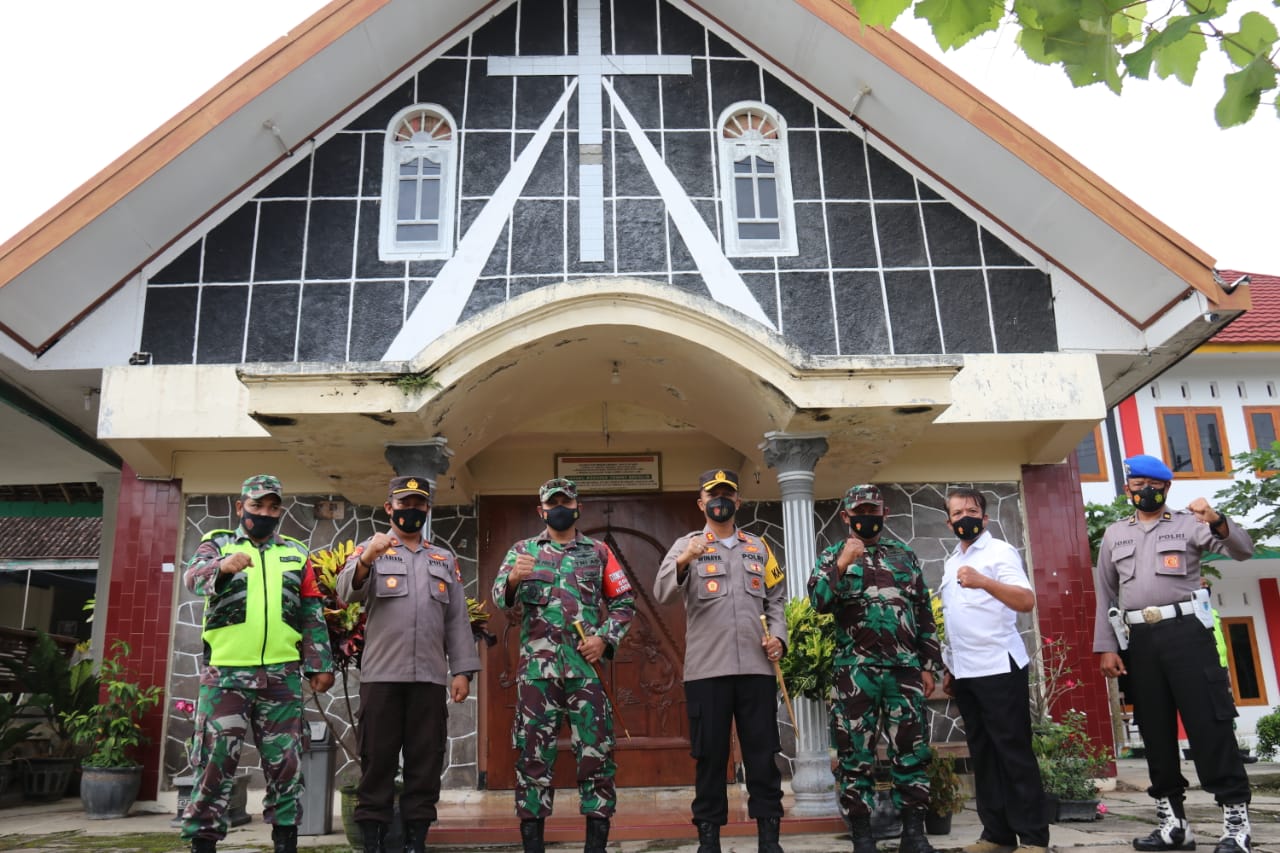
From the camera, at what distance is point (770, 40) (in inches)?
337

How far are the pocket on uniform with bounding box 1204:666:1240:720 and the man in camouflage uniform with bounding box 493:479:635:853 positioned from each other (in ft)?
9.31

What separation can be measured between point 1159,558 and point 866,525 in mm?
1498

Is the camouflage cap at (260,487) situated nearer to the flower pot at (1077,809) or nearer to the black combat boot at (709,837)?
the black combat boot at (709,837)

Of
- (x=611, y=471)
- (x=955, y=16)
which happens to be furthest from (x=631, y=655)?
(x=955, y=16)

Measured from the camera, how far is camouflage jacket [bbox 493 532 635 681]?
16.6ft

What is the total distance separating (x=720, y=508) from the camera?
205 inches

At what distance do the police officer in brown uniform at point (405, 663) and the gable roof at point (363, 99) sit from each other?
3.87 m

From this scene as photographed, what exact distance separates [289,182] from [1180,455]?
15.3 metres

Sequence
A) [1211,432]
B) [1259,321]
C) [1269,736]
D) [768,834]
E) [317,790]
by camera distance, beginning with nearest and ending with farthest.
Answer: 1. [768,834]
2. [317,790]
3. [1269,736]
4. [1259,321]
5. [1211,432]

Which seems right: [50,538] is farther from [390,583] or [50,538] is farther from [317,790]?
[390,583]

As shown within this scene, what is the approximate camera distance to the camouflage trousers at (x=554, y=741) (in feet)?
15.9

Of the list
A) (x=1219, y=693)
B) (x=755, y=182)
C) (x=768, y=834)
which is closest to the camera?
(x=768, y=834)

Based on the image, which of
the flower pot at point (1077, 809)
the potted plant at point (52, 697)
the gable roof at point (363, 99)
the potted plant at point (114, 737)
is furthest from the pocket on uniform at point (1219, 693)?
the potted plant at point (52, 697)

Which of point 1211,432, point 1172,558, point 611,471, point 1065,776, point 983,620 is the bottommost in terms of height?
point 1065,776
